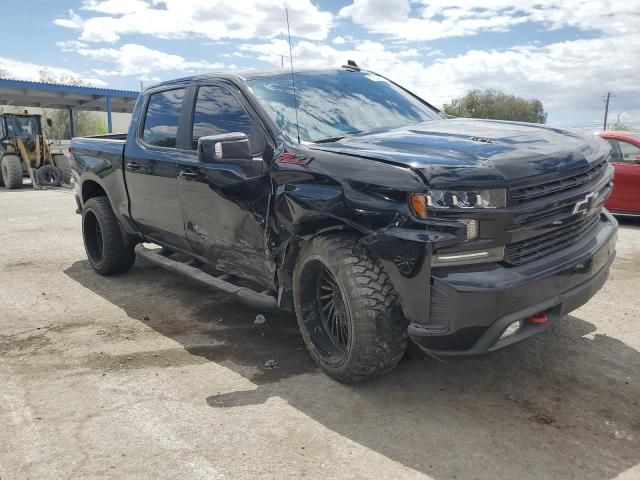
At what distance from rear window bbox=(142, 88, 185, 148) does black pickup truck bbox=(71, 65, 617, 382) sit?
0.09 feet

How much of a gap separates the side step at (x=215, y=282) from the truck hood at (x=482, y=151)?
1.07 meters

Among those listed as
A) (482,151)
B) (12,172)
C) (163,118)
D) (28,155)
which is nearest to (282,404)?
(482,151)

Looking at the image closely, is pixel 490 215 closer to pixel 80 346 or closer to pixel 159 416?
pixel 159 416

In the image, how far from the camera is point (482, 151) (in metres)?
2.91

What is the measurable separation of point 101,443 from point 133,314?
7.01ft

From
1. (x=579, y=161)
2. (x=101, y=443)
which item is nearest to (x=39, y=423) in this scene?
(x=101, y=443)

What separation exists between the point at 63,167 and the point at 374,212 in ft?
59.2

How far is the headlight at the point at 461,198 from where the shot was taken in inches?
107

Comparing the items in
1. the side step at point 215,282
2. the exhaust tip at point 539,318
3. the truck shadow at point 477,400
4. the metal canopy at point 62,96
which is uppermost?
the metal canopy at point 62,96

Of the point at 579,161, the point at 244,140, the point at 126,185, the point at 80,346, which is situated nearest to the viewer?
the point at 579,161

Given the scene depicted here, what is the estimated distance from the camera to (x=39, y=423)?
312cm

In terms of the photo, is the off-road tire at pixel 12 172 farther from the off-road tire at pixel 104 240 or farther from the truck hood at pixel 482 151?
the truck hood at pixel 482 151

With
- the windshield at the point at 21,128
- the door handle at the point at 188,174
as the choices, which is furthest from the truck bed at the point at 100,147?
the windshield at the point at 21,128

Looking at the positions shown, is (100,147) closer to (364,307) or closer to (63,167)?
(364,307)
